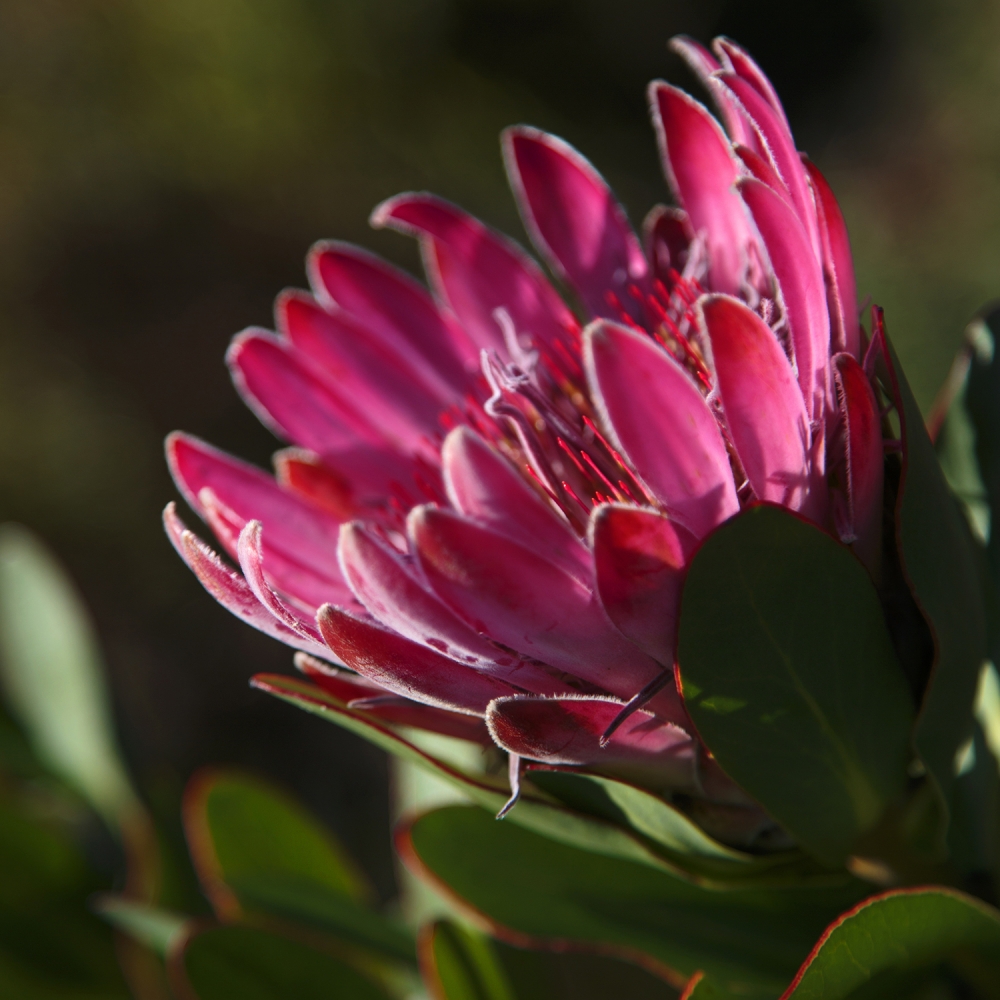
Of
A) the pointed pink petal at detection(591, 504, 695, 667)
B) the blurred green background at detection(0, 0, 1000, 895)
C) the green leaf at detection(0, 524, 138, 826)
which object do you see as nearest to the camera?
the pointed pink petal at detection(591, 504, 695, 667)

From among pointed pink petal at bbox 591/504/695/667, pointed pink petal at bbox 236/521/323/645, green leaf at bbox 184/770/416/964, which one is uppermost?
pointed pink petal at bbox 236/521/323/645

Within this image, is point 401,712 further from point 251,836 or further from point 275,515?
point 251,836

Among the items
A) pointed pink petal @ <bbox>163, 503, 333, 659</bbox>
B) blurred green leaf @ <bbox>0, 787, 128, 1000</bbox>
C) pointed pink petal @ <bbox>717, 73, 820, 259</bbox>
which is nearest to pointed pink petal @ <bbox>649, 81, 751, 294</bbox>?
pointed pink petal @ <bbox>717, 73, 820, 259</bbox>

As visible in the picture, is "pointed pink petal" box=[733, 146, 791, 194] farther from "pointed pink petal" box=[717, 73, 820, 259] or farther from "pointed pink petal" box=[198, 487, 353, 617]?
"pointed pink petal" box=[198, 487, 353, 617]

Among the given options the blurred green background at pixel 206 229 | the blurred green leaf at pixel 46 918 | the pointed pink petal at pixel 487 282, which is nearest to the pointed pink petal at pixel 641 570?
the pointed pink petal at pixel 487 282

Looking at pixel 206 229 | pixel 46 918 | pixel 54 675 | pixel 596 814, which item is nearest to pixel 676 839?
pixel 596 814

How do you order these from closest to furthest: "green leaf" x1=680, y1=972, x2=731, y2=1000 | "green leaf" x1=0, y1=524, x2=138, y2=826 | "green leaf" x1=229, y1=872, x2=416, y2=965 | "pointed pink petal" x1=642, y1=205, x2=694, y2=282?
1. "green leaf" x1=680, y1=972, x2=731, y2=1000
2. "pointed pink petal" x1=642, y1=205, x2=694, y2=282
3. "green leaf" x1=229, y1=872, x2=416, y2=965
4. "green leaf" x1=0, y1=524, x2=138, y2=826

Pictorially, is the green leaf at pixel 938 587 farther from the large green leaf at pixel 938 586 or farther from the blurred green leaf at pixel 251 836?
the blurred green leaf at pixel 251 836

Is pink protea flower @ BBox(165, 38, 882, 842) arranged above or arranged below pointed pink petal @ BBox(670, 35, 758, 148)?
below
